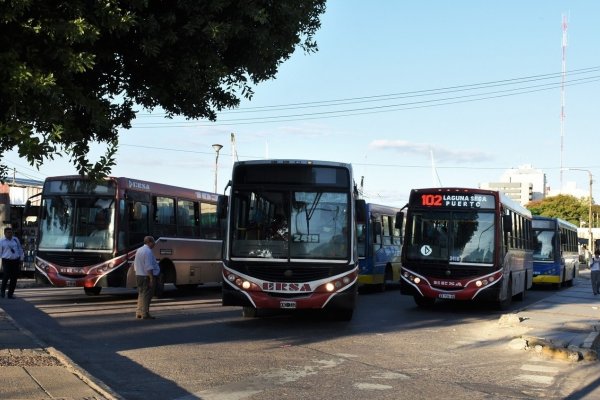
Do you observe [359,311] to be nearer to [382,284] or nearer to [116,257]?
[116,257]

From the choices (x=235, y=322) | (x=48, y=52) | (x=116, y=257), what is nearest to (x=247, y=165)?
(x=235, y=322)

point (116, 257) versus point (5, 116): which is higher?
point (5, 116)

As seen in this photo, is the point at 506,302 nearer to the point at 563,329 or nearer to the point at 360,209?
the point at 563,329

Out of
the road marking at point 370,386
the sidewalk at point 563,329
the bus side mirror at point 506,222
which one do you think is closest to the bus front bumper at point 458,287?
the sidewalk at point 563,329

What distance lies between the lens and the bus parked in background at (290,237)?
13695mm

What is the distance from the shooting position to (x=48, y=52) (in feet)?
26.6

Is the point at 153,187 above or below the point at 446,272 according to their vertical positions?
above

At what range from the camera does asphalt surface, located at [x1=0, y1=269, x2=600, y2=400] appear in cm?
741

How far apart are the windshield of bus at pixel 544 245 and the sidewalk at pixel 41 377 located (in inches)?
991

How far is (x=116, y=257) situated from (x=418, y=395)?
1143 centimetres

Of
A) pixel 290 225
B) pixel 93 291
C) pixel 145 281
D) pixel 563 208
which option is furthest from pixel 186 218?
pixel 563 208

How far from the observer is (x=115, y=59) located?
948 cm

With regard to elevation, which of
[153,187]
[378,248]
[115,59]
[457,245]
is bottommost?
[378,248]

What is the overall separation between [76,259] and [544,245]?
20623 mm
